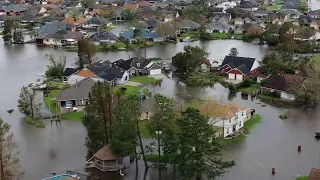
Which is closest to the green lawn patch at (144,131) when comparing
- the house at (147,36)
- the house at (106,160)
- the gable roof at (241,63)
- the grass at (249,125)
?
the house at (106,160)

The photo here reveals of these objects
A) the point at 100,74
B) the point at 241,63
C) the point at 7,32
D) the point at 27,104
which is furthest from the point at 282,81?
the point at 7,32

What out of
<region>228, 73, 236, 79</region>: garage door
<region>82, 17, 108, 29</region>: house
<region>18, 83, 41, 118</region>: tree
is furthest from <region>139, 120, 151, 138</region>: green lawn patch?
<region>82, 17, 108, 29</region>: house

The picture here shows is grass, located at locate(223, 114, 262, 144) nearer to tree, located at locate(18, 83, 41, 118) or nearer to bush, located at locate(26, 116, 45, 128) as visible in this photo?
bush, located at locate(26, 116, 45, 128)

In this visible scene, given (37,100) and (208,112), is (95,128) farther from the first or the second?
(37,100)

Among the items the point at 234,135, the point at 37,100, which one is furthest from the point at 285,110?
the point at 37,100

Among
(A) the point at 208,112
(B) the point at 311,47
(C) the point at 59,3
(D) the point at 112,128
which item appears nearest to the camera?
(D) the point at 112,128

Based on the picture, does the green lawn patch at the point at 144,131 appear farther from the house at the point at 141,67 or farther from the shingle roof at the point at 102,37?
the shingle roof at the point at 102,37

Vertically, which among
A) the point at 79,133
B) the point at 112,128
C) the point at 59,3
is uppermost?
the point at 59,3
